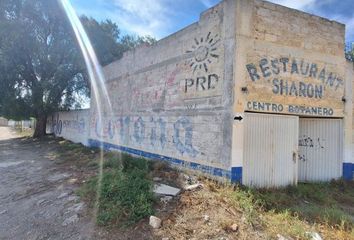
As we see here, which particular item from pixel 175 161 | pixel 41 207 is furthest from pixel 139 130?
pixel 41 207

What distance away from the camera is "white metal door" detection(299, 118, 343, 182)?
314 inches

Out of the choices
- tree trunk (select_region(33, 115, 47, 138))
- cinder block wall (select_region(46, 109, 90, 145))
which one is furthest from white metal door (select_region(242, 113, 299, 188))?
tree trunk (select_region(33, 115, 47, 138))

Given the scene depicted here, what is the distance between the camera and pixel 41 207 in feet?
18.9

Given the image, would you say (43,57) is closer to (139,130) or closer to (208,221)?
(139,130)

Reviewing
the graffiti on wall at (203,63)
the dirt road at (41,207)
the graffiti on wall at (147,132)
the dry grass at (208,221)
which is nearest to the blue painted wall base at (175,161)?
the graffiti on wall at (147,132)

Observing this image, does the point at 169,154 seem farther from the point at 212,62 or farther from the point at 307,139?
the point at 307,139

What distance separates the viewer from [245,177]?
6402mm

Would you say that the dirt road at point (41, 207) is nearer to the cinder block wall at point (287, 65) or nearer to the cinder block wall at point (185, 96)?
the cinder block wall at point (185, 96)

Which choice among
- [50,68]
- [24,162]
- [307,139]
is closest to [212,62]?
[307,139]

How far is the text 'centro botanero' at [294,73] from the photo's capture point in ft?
22.0

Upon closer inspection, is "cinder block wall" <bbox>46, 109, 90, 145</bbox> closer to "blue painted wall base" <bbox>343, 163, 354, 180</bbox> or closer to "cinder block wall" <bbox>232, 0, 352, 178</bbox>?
"cinder block wall" <bbox>232, 0, 352, 178</bbox>

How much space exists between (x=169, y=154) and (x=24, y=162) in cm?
618

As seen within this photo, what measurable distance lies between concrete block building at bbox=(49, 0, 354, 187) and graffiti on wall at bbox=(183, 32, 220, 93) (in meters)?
0.03

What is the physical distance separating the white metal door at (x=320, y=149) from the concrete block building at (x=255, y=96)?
0.03 metres
